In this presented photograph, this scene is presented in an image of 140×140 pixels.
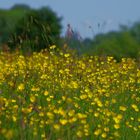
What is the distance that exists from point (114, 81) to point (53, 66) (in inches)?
39.1

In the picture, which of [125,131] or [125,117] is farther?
[125,117]

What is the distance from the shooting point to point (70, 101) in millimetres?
4242

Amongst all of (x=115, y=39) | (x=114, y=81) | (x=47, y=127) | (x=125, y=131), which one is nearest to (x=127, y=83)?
(x=114, y=81)

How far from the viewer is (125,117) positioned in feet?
19.0

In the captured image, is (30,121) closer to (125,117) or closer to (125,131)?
(125,131)

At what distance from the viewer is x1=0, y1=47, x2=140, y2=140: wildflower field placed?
4531mm

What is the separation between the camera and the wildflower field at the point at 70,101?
453 centimetres

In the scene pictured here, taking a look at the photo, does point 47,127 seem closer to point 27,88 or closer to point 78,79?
point 27,88

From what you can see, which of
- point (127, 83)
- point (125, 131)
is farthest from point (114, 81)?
point (125, 131)

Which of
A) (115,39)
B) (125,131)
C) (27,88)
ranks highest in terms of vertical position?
(115,39)

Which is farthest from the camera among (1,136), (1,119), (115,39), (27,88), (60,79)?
(115,39)

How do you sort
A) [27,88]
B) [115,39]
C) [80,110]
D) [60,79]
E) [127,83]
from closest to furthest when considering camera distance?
[80,110]
[27,88]
[60,79]
[127,83]
[115,39]

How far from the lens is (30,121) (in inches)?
185

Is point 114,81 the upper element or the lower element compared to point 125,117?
upper
